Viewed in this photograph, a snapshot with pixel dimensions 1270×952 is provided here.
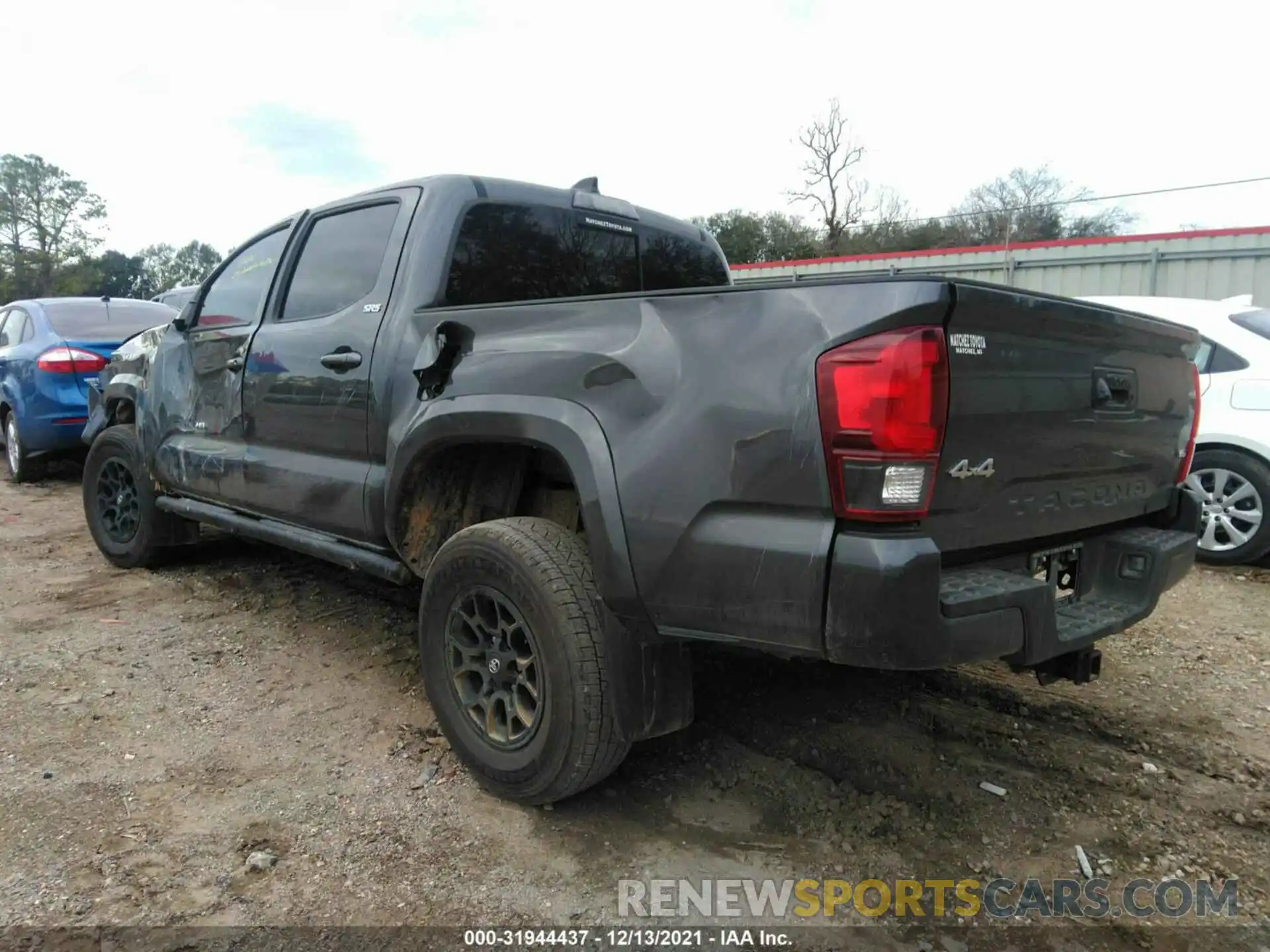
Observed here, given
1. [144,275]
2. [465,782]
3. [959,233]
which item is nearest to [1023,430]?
[465,782]

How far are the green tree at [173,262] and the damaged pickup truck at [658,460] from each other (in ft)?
185

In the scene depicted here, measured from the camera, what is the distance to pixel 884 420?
1.85 meters

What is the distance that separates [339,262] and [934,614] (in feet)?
9.07

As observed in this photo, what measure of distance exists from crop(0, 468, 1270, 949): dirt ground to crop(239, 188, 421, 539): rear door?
0.80 m

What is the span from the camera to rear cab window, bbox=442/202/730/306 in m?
3.18

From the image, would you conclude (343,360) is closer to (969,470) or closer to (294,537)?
(294,537)

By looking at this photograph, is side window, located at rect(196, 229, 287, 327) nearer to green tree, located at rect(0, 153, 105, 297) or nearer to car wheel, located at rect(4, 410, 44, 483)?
car wheel, located at rect(4, 410, 44, 483)

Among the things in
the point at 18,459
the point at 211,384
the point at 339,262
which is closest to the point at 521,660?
the point at 339,262

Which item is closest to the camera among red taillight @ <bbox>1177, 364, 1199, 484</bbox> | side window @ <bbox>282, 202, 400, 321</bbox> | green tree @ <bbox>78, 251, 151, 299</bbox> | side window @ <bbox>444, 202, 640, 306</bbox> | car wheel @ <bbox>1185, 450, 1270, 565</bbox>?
red taillight @ <bbox>1177, 364, 1199, 484</bbox>

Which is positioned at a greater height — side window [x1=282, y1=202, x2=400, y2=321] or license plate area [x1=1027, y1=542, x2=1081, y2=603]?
side window [x1=282, y1=202, x2=400, y2=321]

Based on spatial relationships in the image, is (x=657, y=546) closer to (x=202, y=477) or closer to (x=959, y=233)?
(x=202, y=477)

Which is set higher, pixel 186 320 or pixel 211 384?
pixel 186 320

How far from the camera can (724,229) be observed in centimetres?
3141

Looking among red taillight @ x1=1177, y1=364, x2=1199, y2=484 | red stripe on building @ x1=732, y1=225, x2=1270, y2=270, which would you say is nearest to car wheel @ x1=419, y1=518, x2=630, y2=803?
red taillight @ x1=1177, y1=364, x2=1199, y2=484
